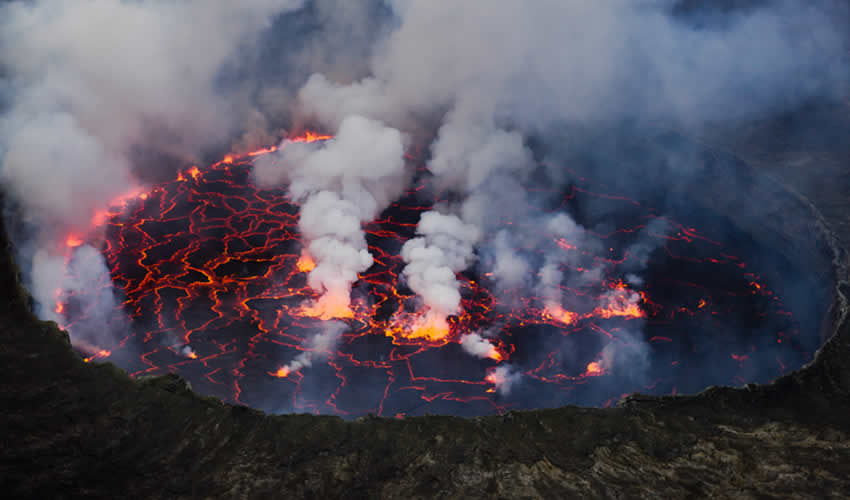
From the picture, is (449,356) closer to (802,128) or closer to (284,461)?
(284,461)

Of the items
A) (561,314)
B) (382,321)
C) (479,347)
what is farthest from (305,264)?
(561,314)

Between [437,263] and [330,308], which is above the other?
[437,263]

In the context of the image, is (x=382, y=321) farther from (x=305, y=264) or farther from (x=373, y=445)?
(x=373, y=445)

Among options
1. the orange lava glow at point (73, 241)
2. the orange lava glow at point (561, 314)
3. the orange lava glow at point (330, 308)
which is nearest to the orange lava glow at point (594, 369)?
the orange lava glow at point (561, 314)

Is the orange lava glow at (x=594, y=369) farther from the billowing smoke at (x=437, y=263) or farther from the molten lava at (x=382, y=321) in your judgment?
the billowing smoke at (x=437, y=263)

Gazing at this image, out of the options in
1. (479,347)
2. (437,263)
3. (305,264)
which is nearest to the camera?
(479,347)

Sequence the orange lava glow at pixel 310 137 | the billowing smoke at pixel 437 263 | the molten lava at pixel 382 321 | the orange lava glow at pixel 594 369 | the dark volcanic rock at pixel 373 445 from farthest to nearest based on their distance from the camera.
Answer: the orange lava glow at pixel 310 137 → the billowing smoke at pixel 437 263 → the orange lava glow at pixel 594 369 → the molten lava at pixel 382 321 → the dark volcanic rock at pixel 373 445
